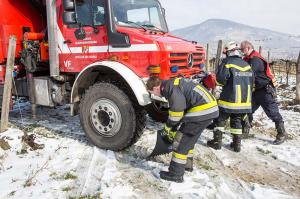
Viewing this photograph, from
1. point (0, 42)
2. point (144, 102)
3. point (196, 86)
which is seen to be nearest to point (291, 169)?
point (196, 86)

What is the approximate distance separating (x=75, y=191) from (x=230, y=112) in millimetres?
2953

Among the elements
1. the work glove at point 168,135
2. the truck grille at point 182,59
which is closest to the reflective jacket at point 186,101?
the work glove at point 168,135

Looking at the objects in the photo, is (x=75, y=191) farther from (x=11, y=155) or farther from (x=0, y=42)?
(x=0, y=42)

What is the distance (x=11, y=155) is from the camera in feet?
18.0

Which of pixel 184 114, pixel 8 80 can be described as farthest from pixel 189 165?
pixel 8 80

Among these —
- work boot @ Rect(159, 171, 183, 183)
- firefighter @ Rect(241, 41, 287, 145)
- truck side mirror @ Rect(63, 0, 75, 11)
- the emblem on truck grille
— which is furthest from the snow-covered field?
truck side mirror @ Rect(63, 0, 75, 11)

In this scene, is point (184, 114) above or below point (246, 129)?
above

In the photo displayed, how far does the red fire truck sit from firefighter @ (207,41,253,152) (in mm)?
635

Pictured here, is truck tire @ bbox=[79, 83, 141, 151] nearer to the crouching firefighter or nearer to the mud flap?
the mud flap

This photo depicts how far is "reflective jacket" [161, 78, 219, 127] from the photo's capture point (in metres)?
4.26

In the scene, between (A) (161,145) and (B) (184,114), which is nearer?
(B) (184,114)

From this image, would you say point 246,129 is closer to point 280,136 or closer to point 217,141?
point 280,136

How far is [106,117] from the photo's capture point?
562 centimetres

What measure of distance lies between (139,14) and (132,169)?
2.88 m
